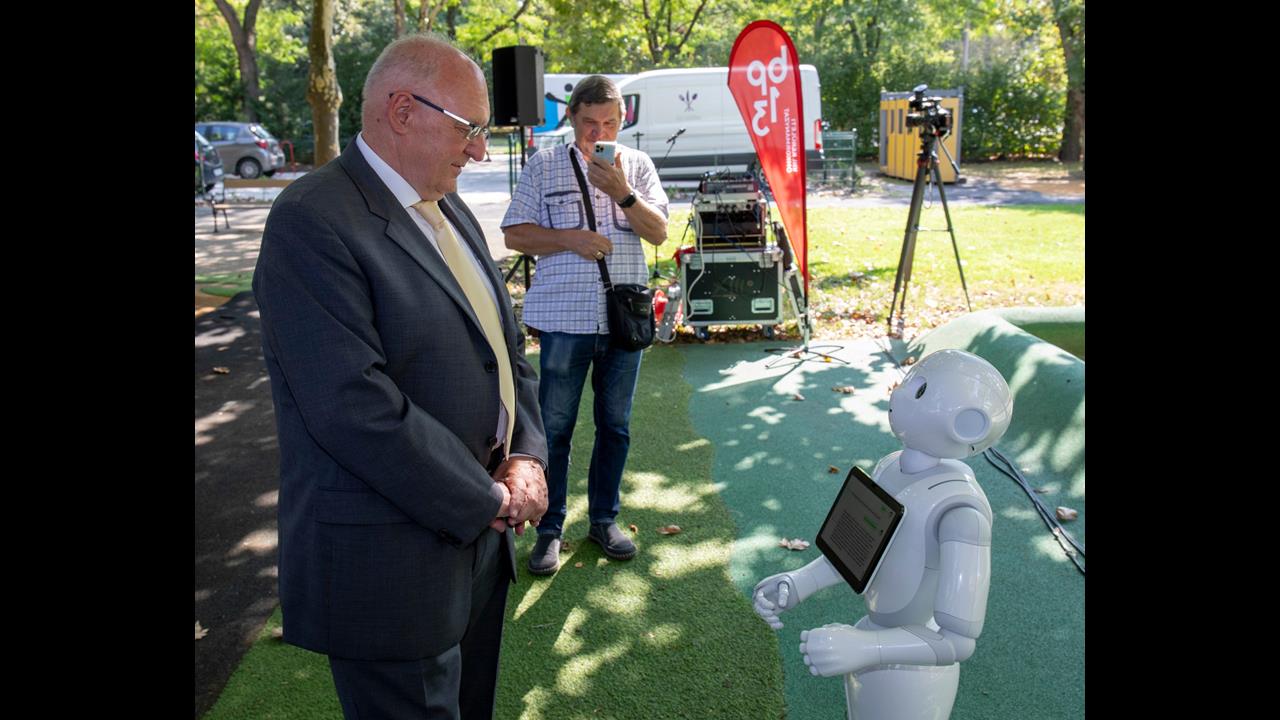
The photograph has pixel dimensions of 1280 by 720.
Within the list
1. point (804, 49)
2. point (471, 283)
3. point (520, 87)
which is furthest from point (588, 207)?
point (804, 49)

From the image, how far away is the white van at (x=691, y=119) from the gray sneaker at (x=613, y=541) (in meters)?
17.6

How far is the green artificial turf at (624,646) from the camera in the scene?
3309mm

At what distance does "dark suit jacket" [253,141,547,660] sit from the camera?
1.87m

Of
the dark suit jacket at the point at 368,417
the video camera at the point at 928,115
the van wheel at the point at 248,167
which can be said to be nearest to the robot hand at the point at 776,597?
the dark suit jacket at the point at 368,417

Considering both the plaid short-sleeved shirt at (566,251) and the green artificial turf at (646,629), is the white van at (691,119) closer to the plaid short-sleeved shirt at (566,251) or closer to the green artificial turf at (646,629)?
the green artificial turf at (646,629)

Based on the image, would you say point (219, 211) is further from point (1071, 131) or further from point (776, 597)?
point (1071, 131)

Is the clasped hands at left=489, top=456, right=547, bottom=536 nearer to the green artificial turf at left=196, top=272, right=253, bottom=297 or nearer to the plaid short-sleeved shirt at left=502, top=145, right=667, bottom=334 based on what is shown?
the plaid short-sleeved shirt at left=502, top=145, right=667, bottom=334

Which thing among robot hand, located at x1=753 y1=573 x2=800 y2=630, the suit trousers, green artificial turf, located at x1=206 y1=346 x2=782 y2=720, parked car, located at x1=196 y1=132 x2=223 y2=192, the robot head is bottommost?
green artificial turf, located at x1=206 y1=346 x2=782 y2=720

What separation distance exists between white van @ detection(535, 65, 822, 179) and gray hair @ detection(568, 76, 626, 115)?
57.9 feet

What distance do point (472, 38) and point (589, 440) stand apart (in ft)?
70.9

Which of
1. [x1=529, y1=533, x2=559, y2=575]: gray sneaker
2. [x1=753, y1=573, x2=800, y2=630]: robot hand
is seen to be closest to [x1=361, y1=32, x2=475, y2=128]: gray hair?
[x1=753, y1=573, x2=800, y2=630]: robot hand

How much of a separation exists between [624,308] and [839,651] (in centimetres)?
210

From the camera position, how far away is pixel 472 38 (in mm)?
25422

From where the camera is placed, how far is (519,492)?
2205 millimetres
